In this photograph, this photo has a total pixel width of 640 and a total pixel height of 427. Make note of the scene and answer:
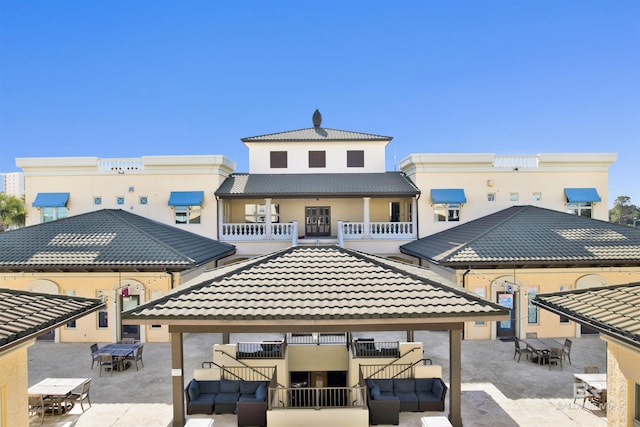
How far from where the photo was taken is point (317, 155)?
24656 mm

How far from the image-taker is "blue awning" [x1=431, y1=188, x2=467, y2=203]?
2138 cm

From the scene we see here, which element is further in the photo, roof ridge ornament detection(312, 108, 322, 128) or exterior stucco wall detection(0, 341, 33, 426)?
roof ridge ornament detection(312, 108, 322, 128)

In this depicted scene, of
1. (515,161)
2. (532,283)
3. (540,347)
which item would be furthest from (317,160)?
(540,347)

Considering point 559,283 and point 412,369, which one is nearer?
point 412,369

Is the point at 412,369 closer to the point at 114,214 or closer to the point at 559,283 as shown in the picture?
the point at 559,283

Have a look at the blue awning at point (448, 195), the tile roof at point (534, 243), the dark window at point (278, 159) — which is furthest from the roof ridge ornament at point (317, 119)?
the tile roof at point (534, 243)

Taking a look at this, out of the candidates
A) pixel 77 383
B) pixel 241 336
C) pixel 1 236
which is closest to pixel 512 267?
pixel 241 336

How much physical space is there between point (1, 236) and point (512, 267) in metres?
24.3

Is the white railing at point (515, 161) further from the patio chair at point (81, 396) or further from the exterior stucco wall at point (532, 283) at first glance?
the patio chair at point (81, 396)

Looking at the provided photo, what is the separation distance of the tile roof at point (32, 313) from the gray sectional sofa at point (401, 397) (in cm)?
705

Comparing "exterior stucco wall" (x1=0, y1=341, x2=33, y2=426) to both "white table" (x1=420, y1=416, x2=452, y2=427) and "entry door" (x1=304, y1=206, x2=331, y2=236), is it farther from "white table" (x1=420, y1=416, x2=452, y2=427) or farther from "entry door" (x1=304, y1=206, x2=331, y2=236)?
"entry door" (x1=304, y1=206, x2=331, y2=236)

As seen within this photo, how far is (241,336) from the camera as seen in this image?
56.0 ft

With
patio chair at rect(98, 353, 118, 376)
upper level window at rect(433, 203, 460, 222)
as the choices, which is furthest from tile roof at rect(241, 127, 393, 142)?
patio chair at rect(98, 353, 118, 376)

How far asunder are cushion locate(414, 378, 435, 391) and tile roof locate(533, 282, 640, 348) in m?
4.23
